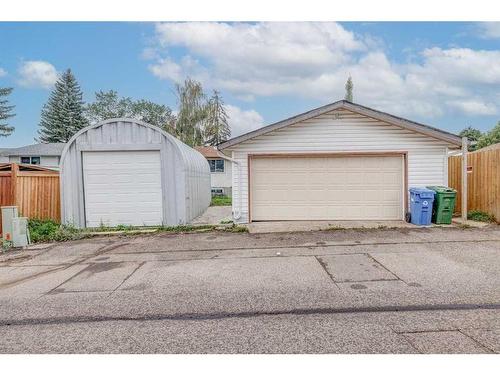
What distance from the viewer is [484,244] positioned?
7289mm

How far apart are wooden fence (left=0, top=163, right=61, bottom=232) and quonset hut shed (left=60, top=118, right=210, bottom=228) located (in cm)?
57

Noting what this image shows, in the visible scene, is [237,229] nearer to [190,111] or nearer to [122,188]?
[122,188]

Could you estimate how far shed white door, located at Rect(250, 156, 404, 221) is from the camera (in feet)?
34.5

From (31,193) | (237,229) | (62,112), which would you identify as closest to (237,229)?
(237,229)

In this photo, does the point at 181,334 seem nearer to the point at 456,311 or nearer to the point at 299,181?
the point at 456,311

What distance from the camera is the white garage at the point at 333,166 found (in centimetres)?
1031

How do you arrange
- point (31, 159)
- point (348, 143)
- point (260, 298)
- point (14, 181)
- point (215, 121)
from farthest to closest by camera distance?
1. point (215, 121)
2. point (31, 159)
3. point (348, 143)
4. point (14, 181)
5. point (260, 298)

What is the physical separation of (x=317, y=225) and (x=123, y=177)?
6225 millimetres

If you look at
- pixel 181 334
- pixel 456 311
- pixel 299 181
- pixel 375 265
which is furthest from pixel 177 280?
pixel 299 181

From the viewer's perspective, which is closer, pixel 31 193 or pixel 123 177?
pixel 31 193

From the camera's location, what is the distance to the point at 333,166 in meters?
10.6

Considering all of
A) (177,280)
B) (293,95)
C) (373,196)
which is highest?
(293,95)

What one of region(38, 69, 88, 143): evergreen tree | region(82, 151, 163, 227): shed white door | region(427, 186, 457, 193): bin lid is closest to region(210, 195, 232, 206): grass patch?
region(82, 151, 163, 227): shed white door

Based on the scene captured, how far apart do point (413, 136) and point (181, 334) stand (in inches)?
376
